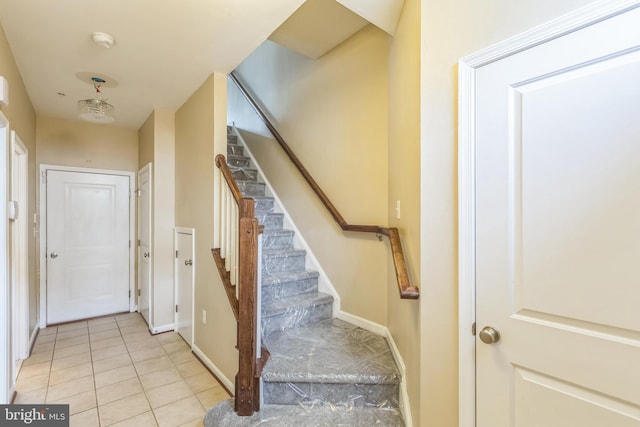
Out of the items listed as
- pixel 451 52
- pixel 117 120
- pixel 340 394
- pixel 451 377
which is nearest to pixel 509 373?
pixel 451 377

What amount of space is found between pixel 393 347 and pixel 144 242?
331cm

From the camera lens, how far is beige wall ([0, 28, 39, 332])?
204cm

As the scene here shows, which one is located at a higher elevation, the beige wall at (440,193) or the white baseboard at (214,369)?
the beige wall at (440,193)

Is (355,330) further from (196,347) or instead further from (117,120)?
(117,120)

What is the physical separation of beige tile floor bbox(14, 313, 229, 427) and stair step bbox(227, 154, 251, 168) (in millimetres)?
2117

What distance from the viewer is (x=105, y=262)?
12.9ft

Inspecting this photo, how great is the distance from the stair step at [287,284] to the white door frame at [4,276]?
1607 millimetres

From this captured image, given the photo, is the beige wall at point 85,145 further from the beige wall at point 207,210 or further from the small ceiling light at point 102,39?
the small ceiling light at point 102,39

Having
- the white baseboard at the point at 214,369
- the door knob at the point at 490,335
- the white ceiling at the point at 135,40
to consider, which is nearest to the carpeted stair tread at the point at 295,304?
the white baseboard at the point at 214,369

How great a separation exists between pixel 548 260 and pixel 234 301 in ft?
5.97

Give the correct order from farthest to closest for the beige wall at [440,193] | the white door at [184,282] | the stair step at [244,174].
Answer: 1. the stair step at [244,174]
2. the white door at [184,282]
3. the beige wall at [440,193]

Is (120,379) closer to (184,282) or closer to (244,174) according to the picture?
(184,282)

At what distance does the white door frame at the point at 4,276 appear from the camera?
70.1 inches

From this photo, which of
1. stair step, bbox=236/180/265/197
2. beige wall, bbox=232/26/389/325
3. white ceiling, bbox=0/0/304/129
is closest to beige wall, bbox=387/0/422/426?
beige wall, bbox=232/26/389/325
